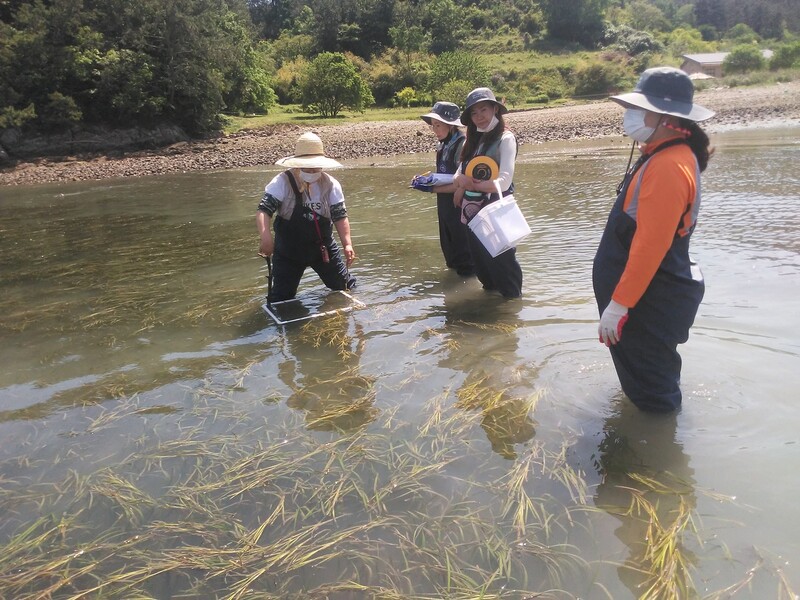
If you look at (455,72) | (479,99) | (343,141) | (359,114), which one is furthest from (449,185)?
(455,72)

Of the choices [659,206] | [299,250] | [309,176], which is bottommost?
[299,250]

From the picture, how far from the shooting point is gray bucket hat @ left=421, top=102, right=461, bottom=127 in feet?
20.8

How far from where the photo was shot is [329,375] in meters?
4.76

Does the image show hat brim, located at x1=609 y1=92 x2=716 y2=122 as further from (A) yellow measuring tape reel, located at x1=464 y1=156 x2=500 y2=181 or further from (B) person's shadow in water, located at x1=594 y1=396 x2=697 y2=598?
(A) yellow measuring tape reel, located at x1=464 y1=156 x2=500 y2=181

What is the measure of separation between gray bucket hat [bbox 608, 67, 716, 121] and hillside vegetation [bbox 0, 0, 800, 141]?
101ft

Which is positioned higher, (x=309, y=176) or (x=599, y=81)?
(x=599, y=81)

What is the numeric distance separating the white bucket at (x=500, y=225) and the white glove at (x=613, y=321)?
2.20m

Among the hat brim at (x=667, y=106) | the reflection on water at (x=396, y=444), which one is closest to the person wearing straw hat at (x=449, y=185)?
the reflection on water at (x=396, y=444)

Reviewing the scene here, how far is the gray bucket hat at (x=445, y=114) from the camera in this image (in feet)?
20.8

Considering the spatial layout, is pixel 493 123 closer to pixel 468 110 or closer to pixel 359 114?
pixel 468 110

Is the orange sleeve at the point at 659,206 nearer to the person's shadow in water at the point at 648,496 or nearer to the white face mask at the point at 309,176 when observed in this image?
the person's shadow in water at the point at 648,496

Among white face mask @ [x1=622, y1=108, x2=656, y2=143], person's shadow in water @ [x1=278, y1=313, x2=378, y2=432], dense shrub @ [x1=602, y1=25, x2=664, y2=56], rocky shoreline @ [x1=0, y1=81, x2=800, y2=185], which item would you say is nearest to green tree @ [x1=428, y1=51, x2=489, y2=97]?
rocky shoreline @ [x1=0, y1=81, x2=800, y2=185]

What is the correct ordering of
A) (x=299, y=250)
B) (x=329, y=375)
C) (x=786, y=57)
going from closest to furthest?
(x=329, y=375) → (x=299, y=250) → (x=786, y=57)

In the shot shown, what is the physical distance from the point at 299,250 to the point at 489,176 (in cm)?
203
